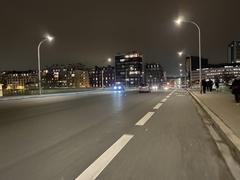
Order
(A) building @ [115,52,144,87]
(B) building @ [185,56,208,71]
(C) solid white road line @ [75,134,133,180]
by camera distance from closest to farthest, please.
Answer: (C) solid white road line @ [75,134,133,180] < (B) building @ [185,56,208,71] < (A) building @ [115,52,144,87]

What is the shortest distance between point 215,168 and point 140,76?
7271 inches

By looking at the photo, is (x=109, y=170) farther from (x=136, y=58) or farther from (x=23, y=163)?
(x=136, y=58)

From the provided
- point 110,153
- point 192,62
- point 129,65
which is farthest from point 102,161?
point 129,65

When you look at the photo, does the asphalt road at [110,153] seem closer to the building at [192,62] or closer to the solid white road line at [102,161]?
the solid white road line at [102,161]

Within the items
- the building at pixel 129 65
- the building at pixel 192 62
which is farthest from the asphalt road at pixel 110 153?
the building at pixel 129 65

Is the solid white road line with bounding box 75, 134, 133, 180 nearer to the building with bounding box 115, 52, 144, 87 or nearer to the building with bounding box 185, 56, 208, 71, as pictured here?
the building with bounding box 185, 56, 208, 71

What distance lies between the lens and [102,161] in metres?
5.63

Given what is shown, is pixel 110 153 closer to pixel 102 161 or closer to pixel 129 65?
pixel 102 161

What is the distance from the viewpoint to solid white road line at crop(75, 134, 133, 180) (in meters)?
4.82

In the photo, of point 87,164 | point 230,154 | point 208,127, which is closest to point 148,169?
point 87,164

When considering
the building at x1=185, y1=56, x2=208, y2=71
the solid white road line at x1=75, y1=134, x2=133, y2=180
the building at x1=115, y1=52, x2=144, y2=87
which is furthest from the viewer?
the building at x1=115, y1=52, x2=144, y2=87

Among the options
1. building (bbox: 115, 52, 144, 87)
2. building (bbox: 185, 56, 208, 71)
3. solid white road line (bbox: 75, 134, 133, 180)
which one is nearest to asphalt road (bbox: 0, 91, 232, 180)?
solid white road line (bbox: 75, 134, 133, 180)

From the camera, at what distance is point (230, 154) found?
6.05m

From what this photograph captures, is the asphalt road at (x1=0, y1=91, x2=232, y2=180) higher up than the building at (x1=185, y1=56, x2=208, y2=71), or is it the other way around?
the building at (x1=185, y1=56, x2=208, y2=71)
